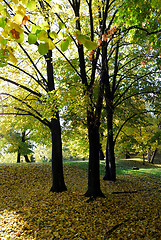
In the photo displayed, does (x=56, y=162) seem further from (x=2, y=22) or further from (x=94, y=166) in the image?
(x=2, y=22)

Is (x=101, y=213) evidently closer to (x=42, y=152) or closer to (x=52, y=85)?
(x=52, y=85)

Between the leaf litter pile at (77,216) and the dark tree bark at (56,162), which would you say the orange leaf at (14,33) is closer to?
the leaf litter pile at (77,216)

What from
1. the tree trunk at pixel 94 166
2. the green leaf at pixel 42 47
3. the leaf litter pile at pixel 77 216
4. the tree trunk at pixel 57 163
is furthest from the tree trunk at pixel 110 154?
the green leaf at pixel 42 47

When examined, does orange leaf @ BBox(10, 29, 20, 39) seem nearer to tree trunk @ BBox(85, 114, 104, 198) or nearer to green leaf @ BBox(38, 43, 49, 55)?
green leaf @ BBox(38, 43, 49, 55)

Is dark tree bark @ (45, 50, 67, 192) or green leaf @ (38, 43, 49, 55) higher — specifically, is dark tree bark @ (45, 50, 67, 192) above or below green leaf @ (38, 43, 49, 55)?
below

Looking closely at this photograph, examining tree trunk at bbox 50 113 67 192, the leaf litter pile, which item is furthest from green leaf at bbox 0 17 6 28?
tree trunk at bbox 50 113 67 192

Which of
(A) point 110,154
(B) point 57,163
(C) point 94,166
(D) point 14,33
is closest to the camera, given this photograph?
(D) point 14,33

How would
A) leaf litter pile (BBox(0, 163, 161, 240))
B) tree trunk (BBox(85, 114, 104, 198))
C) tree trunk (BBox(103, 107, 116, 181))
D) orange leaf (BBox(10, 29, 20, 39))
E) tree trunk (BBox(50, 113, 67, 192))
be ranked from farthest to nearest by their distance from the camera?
tree trunk (BBox(103, 107, 116, 181)) → tree trunk (BBox(50, 113, 67, 192)) → tree trunk (BBox(85, 114, 104, 198)) → leaf litter pile (BBox(0, 163, 161, 240)) → orange leaf (BBox(10, 29, 20, 39))

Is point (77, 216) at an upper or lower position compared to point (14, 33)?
lower

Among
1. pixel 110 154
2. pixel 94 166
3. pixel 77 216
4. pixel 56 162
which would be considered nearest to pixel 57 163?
pixel 56 162

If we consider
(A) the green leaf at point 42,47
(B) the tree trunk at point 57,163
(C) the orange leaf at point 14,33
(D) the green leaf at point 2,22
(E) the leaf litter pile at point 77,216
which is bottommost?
(E) the leaf litter pile at point 77,216

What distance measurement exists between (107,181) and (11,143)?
Result: 38.9 feet

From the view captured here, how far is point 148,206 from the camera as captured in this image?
6.47 metres

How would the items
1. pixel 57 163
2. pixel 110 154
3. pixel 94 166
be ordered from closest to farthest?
1. pixel 94 166
2. pixel 57 163
3. pixel 110 154
